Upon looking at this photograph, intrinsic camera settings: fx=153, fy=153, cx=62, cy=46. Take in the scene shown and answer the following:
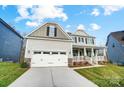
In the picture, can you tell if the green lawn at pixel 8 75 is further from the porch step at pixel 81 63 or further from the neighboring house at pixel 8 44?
the porch step at pixel 81 63

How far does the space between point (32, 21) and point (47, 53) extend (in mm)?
5840

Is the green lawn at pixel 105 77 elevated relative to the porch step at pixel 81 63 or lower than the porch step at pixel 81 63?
lower

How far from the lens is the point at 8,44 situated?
19.3 m

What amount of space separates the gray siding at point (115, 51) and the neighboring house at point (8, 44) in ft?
41.5

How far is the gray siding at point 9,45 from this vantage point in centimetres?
1798

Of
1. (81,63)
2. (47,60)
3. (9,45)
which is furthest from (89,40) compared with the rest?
(9,45)

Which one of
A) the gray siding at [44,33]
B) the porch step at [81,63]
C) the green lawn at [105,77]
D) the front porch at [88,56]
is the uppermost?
the gray siding at [44,33]

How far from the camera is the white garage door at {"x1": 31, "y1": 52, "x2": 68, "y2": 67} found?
15672 mm

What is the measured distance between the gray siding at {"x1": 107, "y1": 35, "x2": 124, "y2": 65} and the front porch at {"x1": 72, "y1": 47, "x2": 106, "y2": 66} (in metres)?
1.22

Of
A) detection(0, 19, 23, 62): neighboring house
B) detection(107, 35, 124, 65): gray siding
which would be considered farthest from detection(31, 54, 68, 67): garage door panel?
detection(107, 35, 124, 65): gray siding

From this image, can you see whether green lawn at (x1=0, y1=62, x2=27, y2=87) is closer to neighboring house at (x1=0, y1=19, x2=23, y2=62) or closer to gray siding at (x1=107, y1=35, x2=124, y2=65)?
neighboring house at (x1=0, y1=19, x2=23, y2=62)

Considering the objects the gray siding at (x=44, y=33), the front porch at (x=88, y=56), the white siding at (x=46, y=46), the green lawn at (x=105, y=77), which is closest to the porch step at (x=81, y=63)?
the front porch at (x=88, y=56)

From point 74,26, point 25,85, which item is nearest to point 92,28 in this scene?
point 74,26
